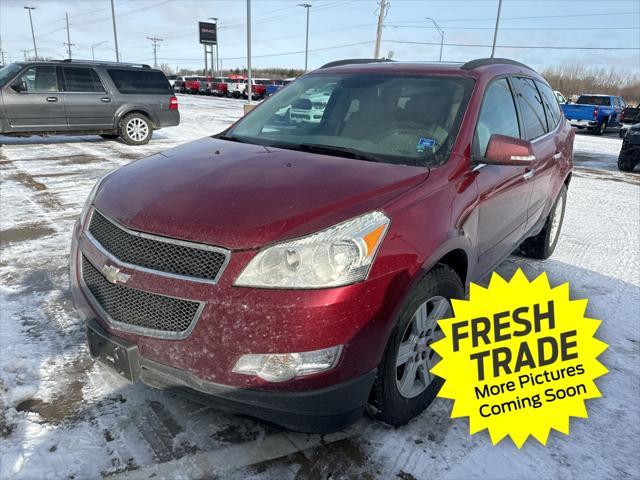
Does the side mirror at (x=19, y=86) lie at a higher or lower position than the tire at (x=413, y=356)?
higher

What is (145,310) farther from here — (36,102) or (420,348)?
(36,102)

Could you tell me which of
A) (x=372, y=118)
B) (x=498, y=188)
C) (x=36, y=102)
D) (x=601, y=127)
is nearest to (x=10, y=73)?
(x=36, y=102)

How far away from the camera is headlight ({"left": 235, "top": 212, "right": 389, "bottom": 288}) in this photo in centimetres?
188

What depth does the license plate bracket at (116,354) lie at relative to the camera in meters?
2.04

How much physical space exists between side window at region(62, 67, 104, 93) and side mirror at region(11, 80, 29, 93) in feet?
2.59

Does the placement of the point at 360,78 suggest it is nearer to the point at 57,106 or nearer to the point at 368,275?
the point at 368,275

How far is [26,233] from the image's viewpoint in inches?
200

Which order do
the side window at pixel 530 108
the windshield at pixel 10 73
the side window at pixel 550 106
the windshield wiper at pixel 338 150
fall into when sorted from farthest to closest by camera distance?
the windshield at pixel 10 73, the side window at pixel 550 106, the side window at pixel 530 108, the windshield wiper at pixel 338 150

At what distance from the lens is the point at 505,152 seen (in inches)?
108

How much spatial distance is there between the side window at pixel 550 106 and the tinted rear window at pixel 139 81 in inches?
368

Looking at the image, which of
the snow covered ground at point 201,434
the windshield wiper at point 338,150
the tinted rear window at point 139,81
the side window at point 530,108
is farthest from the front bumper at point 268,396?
the tinted rear window at point 139,81

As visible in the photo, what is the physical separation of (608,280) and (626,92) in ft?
220

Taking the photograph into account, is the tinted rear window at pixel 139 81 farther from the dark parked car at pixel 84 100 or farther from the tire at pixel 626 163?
the tire at pixel 626 163

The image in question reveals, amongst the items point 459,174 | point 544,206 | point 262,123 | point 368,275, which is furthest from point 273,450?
point 544,206
